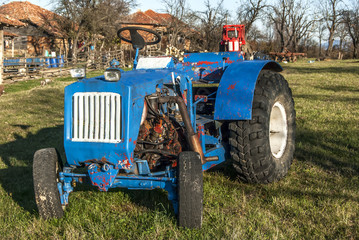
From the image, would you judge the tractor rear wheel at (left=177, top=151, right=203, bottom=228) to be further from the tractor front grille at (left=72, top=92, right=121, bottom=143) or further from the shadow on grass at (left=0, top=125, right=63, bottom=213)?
the shadow on grass at (left=0, top=125, right=63, bottom=213)

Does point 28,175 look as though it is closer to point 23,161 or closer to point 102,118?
point 23,161

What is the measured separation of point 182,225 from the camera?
10.1 ft

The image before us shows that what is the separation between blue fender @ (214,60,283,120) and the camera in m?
3.75

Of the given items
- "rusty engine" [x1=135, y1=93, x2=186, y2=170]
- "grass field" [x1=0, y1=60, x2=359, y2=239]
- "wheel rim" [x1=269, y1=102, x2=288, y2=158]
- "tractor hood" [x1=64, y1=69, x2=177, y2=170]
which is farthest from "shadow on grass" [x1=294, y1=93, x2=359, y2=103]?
"tractor hood" [x1=64, y1=69, x2=177, y2=170]

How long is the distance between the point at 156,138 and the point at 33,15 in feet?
129

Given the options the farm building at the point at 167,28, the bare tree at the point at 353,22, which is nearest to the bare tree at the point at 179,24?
the farm building at the point at 167,28

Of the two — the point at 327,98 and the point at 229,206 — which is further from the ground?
the point at 327,98

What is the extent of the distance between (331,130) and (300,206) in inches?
134

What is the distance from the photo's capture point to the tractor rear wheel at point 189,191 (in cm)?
300

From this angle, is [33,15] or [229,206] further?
[33,15]

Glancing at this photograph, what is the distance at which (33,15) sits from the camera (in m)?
38.3

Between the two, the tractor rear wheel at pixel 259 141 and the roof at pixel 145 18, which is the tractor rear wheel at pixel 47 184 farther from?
the roof at pixel 145 18

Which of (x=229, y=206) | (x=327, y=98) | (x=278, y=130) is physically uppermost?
(x=278, y=130)

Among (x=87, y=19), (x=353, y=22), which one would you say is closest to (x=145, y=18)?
(x=87, y=19)
